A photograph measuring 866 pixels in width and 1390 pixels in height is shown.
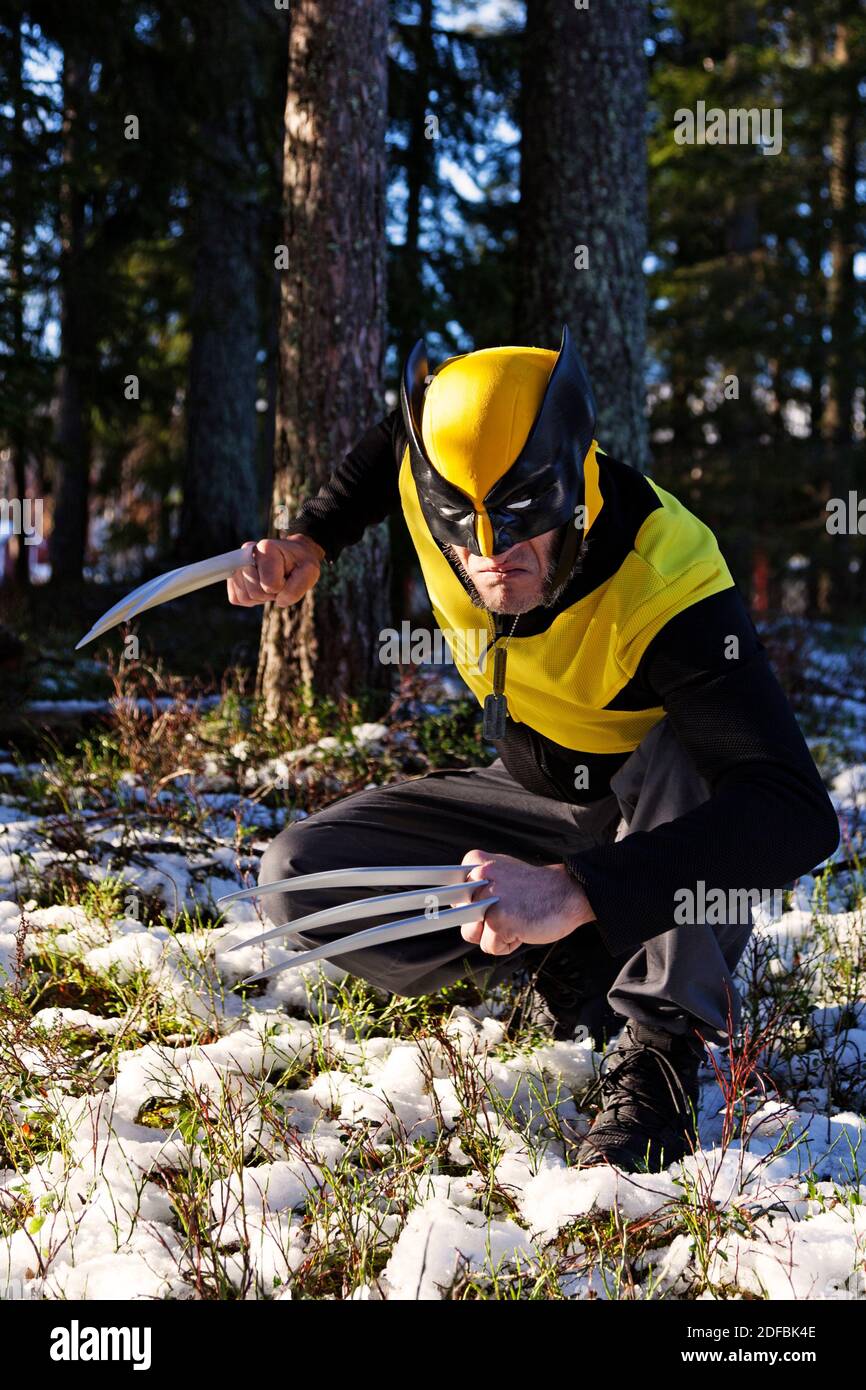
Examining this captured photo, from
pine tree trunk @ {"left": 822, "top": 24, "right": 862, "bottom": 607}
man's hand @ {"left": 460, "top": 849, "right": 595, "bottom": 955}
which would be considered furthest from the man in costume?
pine tree trunk @ {"left": 822, "top": 24, "right": 862, "bottom": 607}

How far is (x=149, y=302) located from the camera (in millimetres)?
16234

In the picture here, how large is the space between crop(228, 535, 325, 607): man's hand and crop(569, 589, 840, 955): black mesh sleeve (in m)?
1.06

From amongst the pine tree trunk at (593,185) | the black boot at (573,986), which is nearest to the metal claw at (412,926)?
the black boot at (573,986)

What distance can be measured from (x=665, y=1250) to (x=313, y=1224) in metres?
0.73

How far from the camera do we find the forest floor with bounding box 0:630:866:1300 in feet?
6.97

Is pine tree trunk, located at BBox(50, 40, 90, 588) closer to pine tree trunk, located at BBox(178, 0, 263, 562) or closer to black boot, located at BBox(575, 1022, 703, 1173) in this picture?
pine tree trunk, located at BBox(178, 0, 263, 562)

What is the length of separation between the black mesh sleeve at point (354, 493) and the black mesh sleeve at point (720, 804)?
1224mm

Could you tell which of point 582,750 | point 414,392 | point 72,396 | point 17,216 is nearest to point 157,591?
point 414,392

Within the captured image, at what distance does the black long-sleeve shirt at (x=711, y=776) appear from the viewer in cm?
205

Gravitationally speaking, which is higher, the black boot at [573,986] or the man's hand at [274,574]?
the man's hand at [274,574]

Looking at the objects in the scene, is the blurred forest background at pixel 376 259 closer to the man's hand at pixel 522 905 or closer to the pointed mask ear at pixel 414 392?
the pointed mask ear at pixel 414 392

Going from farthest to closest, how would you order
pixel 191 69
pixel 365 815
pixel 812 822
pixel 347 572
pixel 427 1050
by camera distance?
pixel 191 69, pixel 347 572, pixel 365 815, pixel 427 1050, pixel 812 822
